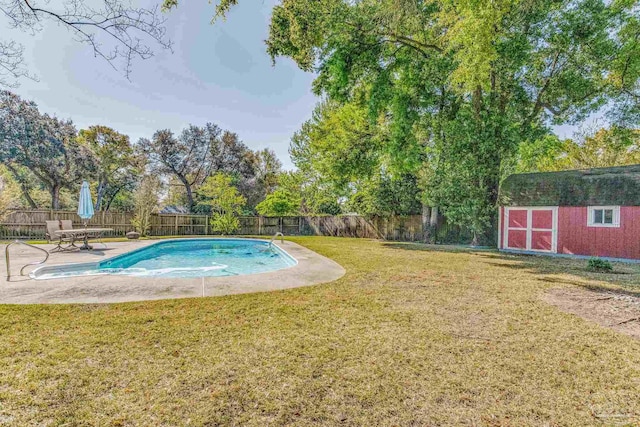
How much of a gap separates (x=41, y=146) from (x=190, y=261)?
46.6 feet

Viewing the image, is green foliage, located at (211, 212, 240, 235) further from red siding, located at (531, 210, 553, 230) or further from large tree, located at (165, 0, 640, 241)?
red siding, located at (531, 210, 553, 230)

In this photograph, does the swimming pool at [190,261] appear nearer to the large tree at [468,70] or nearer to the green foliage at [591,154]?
the large tree at [468,70]

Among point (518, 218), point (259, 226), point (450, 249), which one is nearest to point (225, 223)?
point (259, 226)

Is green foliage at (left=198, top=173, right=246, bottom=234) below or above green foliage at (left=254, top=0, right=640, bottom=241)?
below

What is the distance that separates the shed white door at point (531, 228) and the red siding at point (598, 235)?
229mm

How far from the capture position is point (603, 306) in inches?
175

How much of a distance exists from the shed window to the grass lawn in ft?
29.0

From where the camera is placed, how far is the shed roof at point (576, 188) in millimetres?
10164

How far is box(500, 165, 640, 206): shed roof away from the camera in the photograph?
10164mm

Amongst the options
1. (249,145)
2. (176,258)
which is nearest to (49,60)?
(176,258)

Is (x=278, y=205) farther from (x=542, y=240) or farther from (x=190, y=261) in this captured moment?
(x=542, y=240)

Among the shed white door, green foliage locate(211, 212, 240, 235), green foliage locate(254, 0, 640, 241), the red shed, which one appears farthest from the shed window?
green foliage locate(211, 212, 240, 235)

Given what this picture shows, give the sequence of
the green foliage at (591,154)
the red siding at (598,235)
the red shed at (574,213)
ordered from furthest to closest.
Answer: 1. the green foliage at (591,154)
2. the red shed at (574,213)
3. the red siding at (598,235)

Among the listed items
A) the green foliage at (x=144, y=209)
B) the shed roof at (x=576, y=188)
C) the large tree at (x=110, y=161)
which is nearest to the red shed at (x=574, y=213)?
the shed roof at (x=576, y=188)
